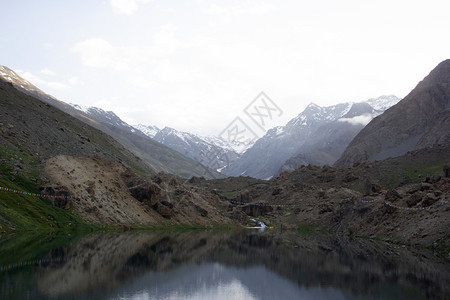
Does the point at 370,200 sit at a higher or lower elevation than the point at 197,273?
higher

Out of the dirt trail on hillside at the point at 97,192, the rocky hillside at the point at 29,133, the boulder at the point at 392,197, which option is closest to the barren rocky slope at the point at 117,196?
the dirt trail on hillside at the point at 97,192

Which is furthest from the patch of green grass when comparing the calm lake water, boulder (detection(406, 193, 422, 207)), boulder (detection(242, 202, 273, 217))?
boulder (detection(242, 202, 273, 217))

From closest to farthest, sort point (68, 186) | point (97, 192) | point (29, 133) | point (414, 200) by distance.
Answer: point (68, 186) → point (414, 200) → point (97, 192) → point (29, 133)

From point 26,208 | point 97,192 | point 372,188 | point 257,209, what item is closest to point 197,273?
point 26,208

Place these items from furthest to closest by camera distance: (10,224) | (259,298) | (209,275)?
(10,224) → (209,275) → (259,298)

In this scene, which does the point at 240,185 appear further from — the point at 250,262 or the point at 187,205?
the point at 250,262

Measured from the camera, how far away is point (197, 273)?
36.0 meters

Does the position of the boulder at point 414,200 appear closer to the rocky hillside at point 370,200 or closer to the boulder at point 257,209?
the rocky hillside at point 370,200

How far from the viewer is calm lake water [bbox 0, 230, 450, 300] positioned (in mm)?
27328

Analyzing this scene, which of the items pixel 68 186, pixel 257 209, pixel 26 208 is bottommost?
pixel 257 209

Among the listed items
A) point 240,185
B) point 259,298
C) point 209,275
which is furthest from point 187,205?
point 240,185

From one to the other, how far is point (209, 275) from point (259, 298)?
28.0 ft

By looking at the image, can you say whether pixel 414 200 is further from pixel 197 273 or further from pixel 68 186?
pixel 68 186

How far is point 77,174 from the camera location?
78.3m
